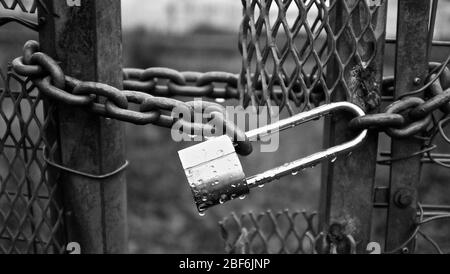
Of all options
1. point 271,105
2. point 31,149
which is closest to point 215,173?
point 271,105

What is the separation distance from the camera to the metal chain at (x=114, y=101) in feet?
3.38

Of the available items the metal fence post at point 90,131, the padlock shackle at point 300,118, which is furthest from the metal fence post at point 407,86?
the metal fence post at point 90,131

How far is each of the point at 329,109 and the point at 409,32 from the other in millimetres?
265

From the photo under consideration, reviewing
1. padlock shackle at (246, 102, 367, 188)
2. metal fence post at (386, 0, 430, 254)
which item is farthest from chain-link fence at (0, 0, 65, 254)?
metal fence post at (386, 0, 430, 254)

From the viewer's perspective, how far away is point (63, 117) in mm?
1178

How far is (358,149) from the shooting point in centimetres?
117

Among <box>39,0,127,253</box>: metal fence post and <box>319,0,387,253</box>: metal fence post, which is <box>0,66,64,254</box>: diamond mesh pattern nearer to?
<box>39,0,127,253</box>: metal fence post

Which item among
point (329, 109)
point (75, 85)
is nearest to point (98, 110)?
point (75, 85)

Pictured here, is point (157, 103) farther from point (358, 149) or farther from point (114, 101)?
point (358, 149)

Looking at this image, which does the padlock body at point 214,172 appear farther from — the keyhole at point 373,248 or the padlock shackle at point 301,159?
the keyhole at point 373,248

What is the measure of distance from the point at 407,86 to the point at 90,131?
2.40ft

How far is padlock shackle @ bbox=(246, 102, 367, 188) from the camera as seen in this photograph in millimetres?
1009

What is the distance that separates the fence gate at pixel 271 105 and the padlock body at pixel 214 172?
0.07m

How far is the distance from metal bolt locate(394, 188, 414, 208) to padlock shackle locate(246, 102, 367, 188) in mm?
223
